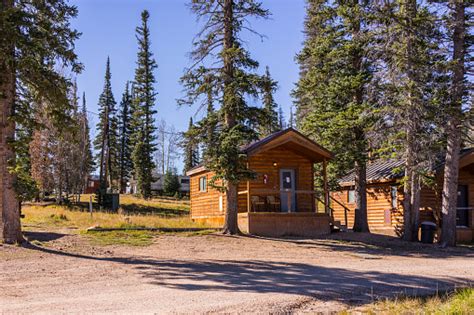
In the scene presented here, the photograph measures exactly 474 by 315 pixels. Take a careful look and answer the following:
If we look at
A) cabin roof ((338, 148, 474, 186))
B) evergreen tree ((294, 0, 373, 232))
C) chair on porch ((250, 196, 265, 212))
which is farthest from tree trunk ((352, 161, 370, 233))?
chair on porch ((250, 196, 265, 212))

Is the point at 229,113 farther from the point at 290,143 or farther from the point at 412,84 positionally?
the point at 412,84

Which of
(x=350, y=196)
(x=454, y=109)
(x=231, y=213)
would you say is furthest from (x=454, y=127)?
(x=350, y=196)

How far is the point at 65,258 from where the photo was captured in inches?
476

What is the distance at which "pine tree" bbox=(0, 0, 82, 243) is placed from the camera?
13.0 meters

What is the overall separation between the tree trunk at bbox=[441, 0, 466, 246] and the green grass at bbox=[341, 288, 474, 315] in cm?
1117

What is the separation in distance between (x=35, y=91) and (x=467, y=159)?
1866 cm

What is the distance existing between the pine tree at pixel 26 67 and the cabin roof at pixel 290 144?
26.1ft

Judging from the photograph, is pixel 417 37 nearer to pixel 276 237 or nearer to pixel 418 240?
pixel 418 240

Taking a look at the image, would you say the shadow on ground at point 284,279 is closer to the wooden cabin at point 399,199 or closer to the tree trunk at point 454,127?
the tree trunk at point 454,127

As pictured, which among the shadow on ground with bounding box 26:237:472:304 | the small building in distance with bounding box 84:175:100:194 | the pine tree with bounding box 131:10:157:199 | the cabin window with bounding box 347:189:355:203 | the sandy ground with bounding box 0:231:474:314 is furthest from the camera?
the small building in distance with bounding box 84:175:100:194

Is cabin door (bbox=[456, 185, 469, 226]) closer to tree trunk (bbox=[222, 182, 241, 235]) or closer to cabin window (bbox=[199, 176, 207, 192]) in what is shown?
tree trunk (bbox=[222, 182, 241, 235])

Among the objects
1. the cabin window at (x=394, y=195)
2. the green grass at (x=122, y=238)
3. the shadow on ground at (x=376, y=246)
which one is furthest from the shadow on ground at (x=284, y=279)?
the cabin window at (x=394, y=195)

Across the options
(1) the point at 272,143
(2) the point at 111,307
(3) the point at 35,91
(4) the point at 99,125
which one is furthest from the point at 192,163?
(2) the point at 111,307

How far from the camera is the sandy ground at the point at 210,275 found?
25.5 feet
